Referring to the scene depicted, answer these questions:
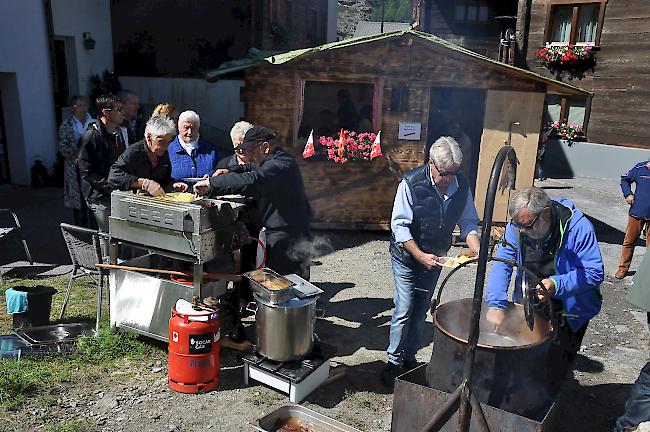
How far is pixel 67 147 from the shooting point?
7.21 metres

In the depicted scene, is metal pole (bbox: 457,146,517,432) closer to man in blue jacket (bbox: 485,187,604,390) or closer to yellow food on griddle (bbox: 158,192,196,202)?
man in blue jacket (bbox: 485,187,604,390)

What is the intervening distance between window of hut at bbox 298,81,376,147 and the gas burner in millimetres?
5089

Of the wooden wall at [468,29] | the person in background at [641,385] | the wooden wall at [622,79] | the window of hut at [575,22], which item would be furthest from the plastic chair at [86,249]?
the wooden wall at [468,29]

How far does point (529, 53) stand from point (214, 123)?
1090 centimetres

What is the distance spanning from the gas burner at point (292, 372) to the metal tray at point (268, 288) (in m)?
0.55

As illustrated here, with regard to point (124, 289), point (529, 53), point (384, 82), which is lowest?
point (124, 289)

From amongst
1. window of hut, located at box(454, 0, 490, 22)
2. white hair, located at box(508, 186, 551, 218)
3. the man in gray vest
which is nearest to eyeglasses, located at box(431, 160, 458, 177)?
the man in gray vest

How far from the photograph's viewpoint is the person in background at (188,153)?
605 cm

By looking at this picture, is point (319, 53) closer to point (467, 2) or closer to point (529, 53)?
point (529, 53)

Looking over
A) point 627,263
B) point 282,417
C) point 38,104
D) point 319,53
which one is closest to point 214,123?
point 38,104

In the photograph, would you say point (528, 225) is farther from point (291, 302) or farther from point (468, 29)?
point (468, 29)

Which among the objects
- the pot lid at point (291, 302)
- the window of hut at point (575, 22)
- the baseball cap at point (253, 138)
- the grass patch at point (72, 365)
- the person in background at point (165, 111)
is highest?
the window of hut at point (575, 22)

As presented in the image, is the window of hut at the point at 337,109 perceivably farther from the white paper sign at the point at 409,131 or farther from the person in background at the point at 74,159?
the person in background at the point at 74,159

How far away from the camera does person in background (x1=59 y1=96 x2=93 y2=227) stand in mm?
6820
